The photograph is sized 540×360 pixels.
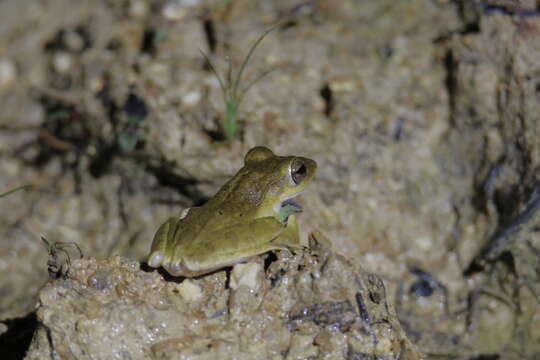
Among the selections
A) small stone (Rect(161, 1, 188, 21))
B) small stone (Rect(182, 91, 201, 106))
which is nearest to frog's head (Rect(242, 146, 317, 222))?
small stone (Rect(182, 91, 201, 106))

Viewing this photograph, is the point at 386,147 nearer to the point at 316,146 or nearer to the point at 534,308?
the point at 316,146

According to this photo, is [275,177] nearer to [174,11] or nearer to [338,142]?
[338,142]

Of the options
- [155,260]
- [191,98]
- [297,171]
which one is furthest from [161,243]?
[191,98]

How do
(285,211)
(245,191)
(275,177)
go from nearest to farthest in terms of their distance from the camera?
(245,191), (275,177), (285,211)

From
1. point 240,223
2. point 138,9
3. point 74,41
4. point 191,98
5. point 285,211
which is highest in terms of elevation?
point 138,9

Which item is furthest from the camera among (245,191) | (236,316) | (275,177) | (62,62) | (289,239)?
(62,62)

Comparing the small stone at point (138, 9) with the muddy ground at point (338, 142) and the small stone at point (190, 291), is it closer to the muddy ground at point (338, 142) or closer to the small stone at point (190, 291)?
the muddy ground at point (338, 142)

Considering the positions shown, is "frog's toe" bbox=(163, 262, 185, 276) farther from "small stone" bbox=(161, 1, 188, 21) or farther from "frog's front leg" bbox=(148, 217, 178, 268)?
"small stone" bbox=(161, 1, 188, 21)
